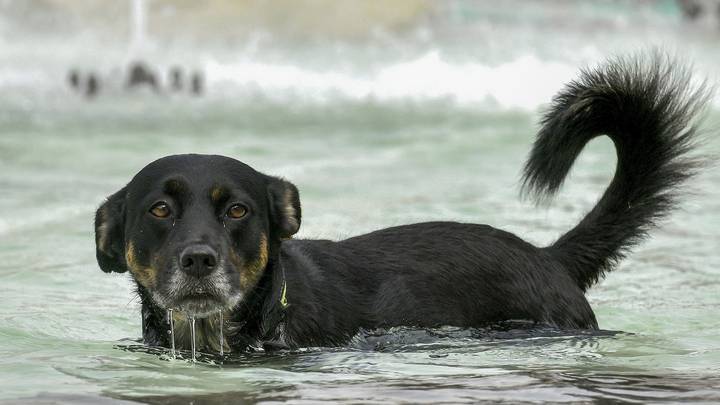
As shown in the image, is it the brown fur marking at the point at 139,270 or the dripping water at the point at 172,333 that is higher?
the brown fur marking at the point at 139,270

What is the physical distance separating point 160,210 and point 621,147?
7.50 feet

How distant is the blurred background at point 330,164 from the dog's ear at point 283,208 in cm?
56

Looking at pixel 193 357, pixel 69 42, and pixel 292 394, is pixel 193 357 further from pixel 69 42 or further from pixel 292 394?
pixel 69 42

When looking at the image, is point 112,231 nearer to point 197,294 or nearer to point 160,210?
point 160,210

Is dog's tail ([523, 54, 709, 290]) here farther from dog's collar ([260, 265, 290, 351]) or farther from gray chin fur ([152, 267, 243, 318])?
gray chin fur ([152, 267, 243, 318])

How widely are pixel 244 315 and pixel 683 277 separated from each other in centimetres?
387

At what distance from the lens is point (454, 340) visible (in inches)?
246

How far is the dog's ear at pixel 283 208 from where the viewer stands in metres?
6.01

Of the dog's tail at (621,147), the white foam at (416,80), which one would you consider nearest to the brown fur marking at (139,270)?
the dog's tail at (621,147)

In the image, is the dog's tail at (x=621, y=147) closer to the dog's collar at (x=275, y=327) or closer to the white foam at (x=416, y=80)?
the dog's collar at (x=275, y=327)

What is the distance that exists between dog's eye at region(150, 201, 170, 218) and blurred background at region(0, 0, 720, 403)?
618mm

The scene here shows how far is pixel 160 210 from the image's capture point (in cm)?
574

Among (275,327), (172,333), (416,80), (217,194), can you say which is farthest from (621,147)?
(416,80)

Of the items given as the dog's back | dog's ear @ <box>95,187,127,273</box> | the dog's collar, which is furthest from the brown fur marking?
the dog's back
